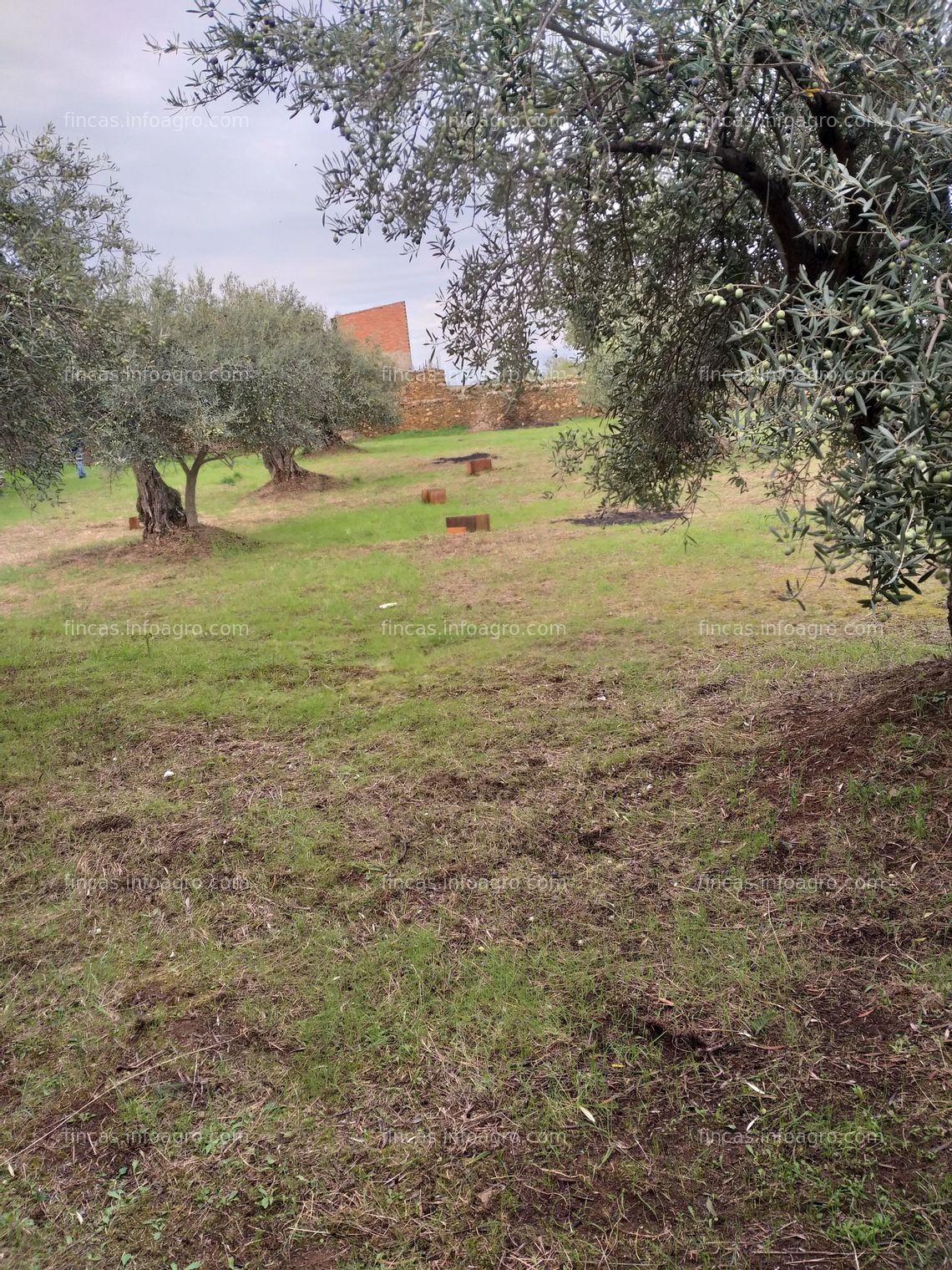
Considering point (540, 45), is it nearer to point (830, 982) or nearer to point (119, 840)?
point (830, 982)

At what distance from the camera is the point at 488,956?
14.7ft

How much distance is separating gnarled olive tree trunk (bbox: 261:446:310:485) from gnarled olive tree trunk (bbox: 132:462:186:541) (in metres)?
7.06

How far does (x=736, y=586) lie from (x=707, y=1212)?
30.3 feet

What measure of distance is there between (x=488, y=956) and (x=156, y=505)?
14.6m

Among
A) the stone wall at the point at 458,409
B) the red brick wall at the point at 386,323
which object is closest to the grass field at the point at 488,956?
the stone wall at the point at 458,409

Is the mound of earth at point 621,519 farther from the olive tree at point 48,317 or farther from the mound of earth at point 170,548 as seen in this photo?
the olive tree at point 48,317

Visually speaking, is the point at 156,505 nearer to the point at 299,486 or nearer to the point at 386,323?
the point at 299,486

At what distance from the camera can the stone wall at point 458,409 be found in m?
40.3

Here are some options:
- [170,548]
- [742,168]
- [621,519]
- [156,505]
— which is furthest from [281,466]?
[742,168]

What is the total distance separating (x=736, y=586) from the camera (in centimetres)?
1136

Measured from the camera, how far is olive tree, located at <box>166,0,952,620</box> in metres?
3.34

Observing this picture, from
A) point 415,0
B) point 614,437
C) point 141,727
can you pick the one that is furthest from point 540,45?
point 141,727

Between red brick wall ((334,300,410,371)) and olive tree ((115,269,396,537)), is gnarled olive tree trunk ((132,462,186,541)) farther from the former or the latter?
red brick wall ((334,300,410,371))

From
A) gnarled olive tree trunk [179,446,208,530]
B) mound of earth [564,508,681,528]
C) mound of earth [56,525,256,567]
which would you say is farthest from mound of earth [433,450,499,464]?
mound of earth [56,525,256,567]
